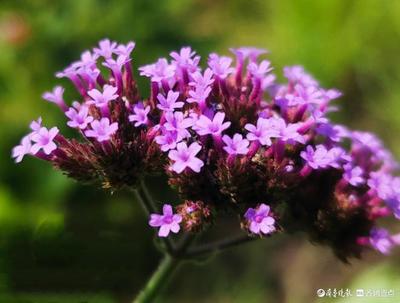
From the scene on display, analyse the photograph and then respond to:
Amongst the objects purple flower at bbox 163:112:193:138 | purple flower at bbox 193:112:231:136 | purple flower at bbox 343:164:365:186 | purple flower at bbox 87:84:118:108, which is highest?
purple flower at bbox 87:84:118:108

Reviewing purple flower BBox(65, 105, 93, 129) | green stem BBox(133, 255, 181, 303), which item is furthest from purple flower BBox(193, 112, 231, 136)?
green stem BBox(133, 255, 181, 303)

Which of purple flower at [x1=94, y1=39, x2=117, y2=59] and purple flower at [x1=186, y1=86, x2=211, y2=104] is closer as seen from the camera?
purple flower at [x1=186, y1=86, x2=211, y2=104]

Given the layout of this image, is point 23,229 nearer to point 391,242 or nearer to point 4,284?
point 4,284

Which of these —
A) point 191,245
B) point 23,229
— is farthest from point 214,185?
point 23,229

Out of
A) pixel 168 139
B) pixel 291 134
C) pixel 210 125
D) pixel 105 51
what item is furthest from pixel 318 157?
pixel 105 51

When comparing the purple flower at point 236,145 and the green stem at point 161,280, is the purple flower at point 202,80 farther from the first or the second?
the green stem at point 161,280

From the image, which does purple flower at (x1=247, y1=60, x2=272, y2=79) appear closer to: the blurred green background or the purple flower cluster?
the purple flower cluster
